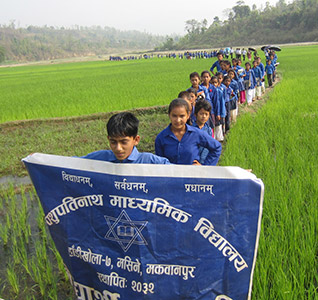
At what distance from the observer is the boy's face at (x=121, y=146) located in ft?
6.01

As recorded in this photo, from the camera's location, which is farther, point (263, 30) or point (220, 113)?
point (263, 30)

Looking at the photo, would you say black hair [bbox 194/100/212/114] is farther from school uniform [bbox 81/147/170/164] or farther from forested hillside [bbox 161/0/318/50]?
forested hillside [bbox 161/0/318/50]

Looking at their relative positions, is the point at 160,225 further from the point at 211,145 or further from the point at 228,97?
the point at 228,97

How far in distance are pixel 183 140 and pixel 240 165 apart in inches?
50.9

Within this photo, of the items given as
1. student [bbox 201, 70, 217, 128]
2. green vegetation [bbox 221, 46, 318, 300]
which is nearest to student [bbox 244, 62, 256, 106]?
green vegetation [bbox 221, 46, 318, 300]

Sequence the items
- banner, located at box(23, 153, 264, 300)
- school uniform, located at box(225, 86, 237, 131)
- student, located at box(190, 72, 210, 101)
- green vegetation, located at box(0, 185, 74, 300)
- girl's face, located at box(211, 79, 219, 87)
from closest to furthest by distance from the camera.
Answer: banner, located at box(23, 153, 264, 300)
green vegetation, located at box(0, 185, 74, 300)
student, located at box(190, 72, 210, 101)
girl's face, located at box(211, 79, 219, 87)
school uniform, located at box(225, 86, 237, 131)

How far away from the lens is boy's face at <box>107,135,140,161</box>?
183 centimetres

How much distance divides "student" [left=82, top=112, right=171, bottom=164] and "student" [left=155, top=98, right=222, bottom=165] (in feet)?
2.20

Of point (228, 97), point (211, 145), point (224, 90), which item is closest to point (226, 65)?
point (228, 97)

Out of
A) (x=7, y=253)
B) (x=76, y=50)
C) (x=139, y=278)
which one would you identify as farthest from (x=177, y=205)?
(x=76, y=50)

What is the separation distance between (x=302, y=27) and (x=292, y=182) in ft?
192

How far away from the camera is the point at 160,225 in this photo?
158 centimetres

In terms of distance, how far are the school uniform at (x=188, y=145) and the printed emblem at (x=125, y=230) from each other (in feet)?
3.49

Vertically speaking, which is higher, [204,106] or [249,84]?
[249,84]
